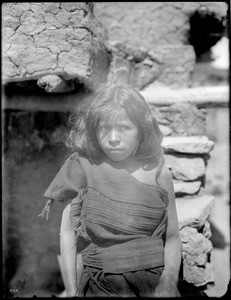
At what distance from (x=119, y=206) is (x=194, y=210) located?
68cm

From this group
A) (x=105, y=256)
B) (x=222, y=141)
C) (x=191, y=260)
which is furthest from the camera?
(x=222, y=141)

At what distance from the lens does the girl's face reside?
135cm

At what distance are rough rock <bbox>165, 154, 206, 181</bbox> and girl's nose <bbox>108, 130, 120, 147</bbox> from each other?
29.4 inches

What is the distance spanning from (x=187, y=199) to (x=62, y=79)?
3.67 feet

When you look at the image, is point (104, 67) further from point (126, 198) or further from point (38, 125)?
point (126, 198)

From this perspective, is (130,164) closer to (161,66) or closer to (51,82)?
(51,82)

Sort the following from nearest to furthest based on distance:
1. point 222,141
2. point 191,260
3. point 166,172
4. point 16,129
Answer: point 166,172, point 191,260, point 16,129, point 222,141

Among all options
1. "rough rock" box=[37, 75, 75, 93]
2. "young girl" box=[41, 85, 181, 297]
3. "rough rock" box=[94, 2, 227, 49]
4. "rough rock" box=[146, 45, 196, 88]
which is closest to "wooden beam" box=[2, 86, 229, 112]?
"rough rock" box=[37, 75, 75, 93]

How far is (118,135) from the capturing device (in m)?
1.35

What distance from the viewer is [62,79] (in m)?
1.79

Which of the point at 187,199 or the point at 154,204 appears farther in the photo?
the point at 187,199

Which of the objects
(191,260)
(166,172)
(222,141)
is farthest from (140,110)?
(222,141)

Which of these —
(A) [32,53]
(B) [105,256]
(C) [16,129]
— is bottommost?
(B) [105,256]

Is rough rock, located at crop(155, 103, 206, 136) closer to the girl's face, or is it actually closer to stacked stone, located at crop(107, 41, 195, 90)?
stacked stone, located at crop(107, 41, 195, 90)
